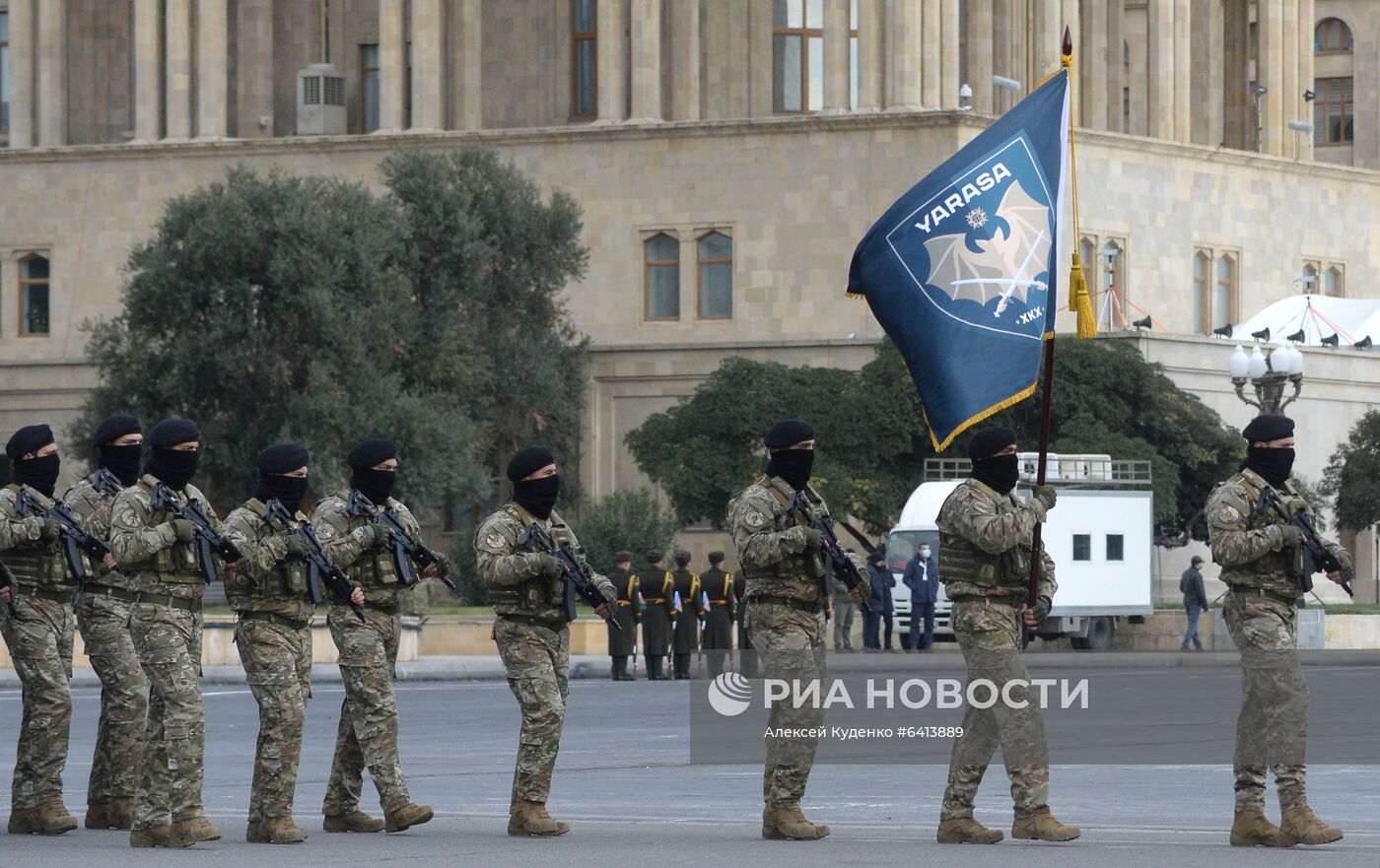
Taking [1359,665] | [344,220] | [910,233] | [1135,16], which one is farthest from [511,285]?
[910,233]

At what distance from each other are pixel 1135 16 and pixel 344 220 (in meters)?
40.2

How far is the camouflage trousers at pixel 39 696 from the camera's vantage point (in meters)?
15.7

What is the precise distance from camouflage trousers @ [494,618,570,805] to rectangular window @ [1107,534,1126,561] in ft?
96.2

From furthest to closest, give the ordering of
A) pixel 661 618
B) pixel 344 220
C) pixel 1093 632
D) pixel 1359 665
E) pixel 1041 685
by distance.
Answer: pixel 344 220 → pixel 1093 632 → pixel 1359 665 → pixel 661 618 → pixel 1041 685

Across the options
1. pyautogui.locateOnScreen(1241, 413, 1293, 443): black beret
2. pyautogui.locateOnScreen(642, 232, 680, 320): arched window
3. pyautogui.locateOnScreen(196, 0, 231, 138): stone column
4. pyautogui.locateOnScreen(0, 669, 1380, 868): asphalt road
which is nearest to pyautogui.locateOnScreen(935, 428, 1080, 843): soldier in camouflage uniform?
pyautogui.locateOnScreen(0, 669, 1380, 868): asphalt road

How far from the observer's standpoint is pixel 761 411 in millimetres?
56062

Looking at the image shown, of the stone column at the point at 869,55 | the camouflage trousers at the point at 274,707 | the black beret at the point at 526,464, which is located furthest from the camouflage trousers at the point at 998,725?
the stone column at the point at 869,55

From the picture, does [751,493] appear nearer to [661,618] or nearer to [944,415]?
[944,415]

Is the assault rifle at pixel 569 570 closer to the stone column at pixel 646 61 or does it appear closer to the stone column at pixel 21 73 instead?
the stone column at pixel 646 61

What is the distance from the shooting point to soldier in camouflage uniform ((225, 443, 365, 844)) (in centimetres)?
1540

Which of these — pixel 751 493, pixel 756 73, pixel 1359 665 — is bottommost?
pixel 1359 665

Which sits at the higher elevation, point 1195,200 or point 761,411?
point 1195,200

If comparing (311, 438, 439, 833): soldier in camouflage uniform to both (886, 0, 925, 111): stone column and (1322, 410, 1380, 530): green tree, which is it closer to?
(1322, 410, 1380, 530): green tree

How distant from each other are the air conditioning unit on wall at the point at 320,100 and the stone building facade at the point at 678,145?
0.08m
